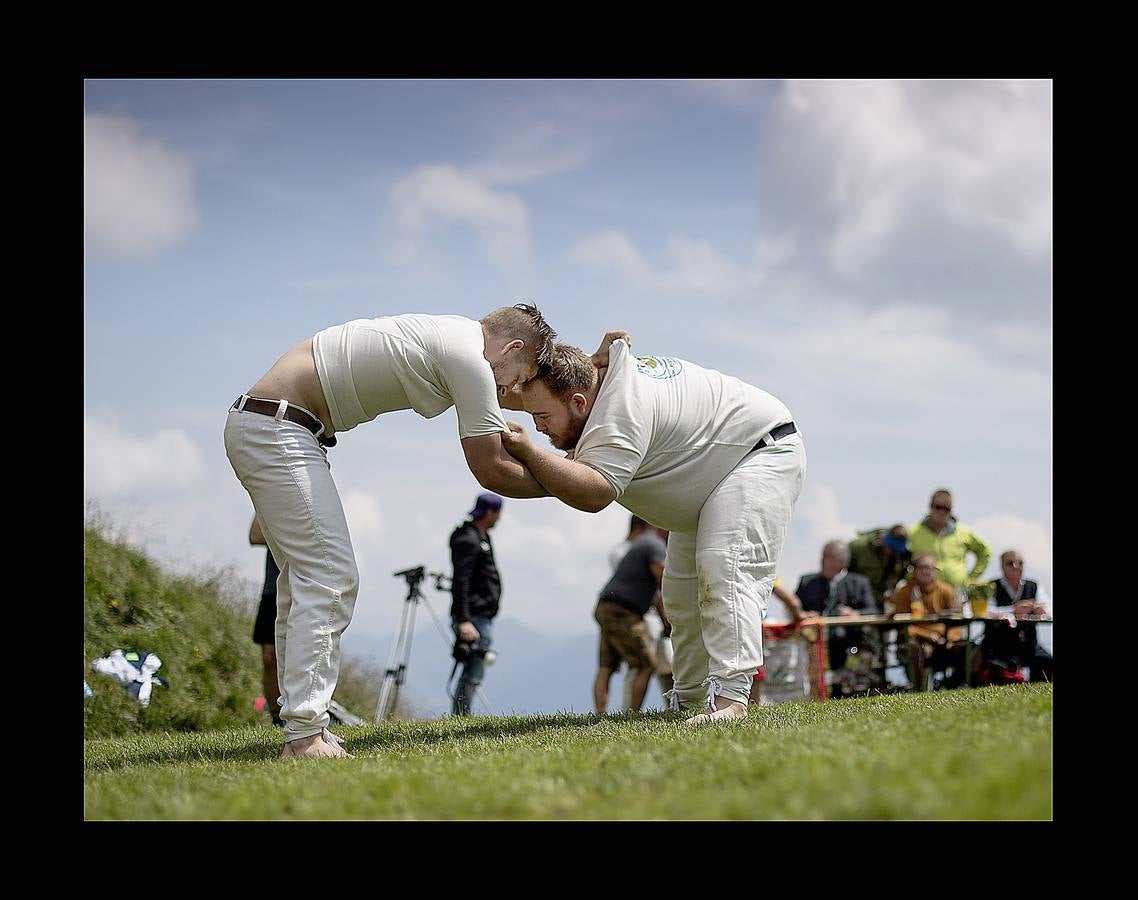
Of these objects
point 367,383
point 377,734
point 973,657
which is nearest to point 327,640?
point 367,383

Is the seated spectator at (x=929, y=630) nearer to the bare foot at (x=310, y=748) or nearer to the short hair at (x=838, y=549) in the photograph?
the short hair at (x=838, y=549)

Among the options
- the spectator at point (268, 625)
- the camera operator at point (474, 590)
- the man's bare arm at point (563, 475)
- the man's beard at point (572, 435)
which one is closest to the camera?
the man's bare arm at point (563, 475)

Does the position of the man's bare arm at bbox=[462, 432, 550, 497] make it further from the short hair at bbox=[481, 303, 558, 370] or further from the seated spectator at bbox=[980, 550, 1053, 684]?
the seated spectator at bbox=[980, 550, 1053, 684]

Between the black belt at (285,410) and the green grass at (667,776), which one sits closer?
the green grass at (667,776)

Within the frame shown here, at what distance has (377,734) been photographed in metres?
5.98

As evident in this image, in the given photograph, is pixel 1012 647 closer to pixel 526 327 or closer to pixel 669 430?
pixel 669 430

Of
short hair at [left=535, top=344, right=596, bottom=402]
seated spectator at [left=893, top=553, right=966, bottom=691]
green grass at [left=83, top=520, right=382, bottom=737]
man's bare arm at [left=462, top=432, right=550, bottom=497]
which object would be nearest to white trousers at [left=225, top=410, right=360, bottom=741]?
man's bare arm at [left=462, top=432, right=550, bottom=497]

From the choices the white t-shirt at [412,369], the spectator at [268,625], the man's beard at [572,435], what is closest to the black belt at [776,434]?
the man's beard at [572,435]

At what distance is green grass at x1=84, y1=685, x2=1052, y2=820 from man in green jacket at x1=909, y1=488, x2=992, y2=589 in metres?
8.28

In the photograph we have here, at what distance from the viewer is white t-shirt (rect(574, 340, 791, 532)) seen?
5.04m

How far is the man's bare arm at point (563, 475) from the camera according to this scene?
4.78 m

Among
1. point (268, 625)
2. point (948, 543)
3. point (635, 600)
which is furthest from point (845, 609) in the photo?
point (268, 625)

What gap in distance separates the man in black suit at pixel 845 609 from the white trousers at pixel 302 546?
8.05 metres
